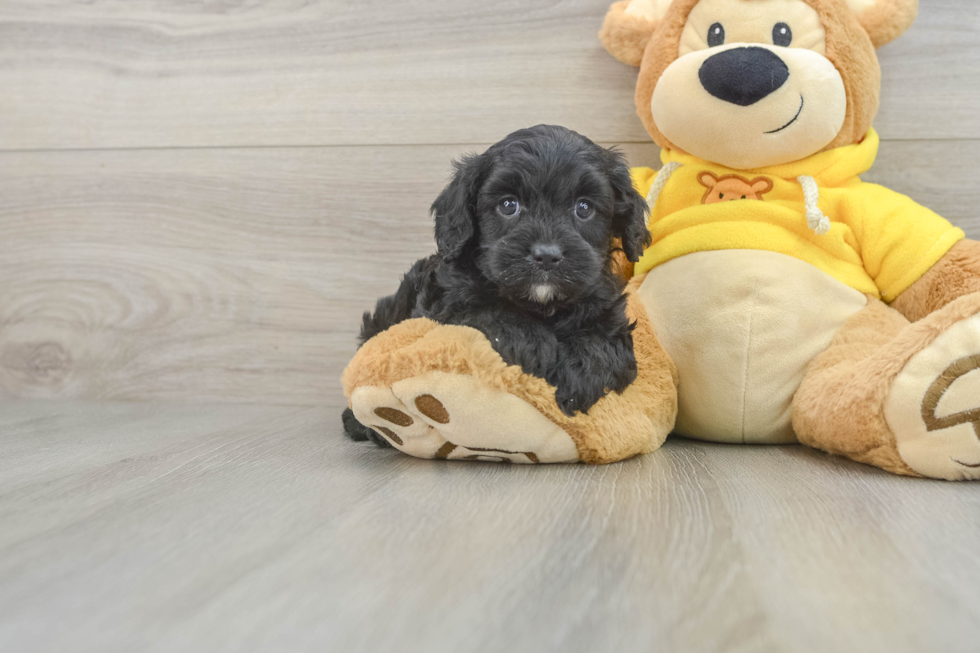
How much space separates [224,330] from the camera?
1816 millimetres

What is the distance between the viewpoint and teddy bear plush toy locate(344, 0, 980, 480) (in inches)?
41.0

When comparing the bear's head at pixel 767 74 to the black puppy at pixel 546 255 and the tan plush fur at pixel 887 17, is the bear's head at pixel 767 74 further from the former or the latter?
the black puppy at pixel 546 255

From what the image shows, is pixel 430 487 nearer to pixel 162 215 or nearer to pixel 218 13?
pixel 162 215

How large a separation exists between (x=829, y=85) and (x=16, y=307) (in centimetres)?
201

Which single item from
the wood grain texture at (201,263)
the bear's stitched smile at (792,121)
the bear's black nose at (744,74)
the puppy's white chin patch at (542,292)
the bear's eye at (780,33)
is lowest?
the wood grain texture at (201,263)

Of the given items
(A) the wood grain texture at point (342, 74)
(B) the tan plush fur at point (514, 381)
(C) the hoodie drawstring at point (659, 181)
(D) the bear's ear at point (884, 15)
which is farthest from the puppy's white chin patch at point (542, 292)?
(D) the bear's ear at point (884, 15)

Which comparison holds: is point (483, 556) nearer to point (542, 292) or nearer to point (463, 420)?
point (463, 420)

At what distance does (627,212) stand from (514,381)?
1.22ft

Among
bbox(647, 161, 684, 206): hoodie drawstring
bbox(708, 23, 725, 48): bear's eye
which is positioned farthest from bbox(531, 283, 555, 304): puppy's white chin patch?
bbox(708, 23, 725, 48): bear's eye

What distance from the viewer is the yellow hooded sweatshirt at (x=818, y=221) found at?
4.05 ft

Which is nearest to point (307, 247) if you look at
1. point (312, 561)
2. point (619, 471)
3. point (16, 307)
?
point (16, 307)

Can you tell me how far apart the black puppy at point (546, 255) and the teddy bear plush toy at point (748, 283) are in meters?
0.05

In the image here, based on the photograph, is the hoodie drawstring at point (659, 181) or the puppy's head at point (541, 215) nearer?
the puppy's head at point (541, 215)

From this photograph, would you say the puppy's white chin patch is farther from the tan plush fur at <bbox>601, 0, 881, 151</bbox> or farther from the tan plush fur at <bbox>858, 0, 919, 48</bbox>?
the tan plush fur at <bbox>858, 0, 919, 48</bbox>
